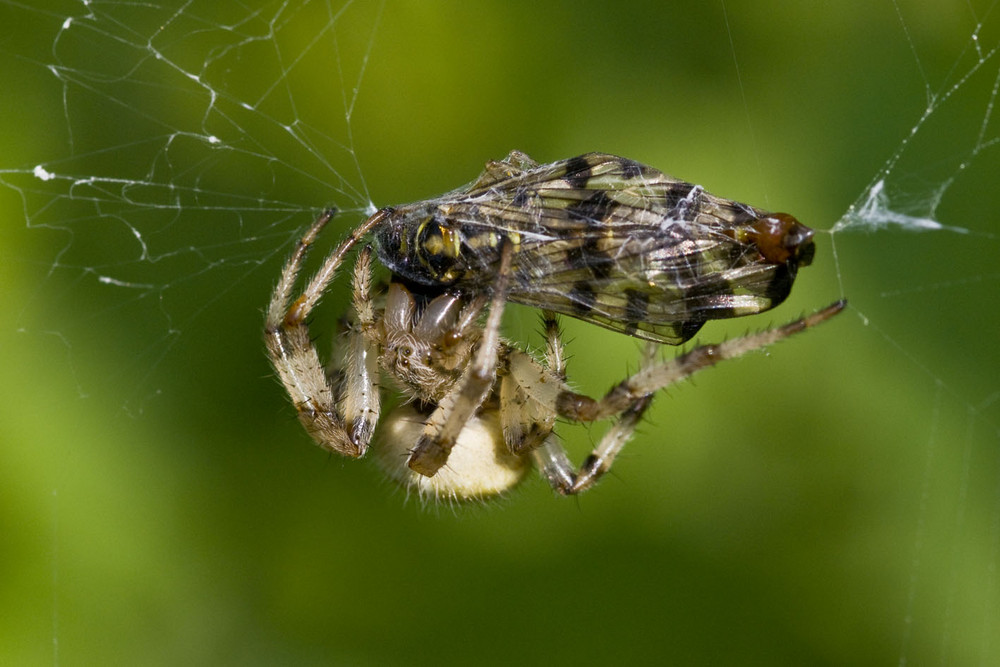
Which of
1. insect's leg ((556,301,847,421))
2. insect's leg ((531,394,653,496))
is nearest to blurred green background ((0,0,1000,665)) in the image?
insect's leg ((531,394,653,496))

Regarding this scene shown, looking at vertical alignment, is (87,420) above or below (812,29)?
below

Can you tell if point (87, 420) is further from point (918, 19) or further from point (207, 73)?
point (918, 19)

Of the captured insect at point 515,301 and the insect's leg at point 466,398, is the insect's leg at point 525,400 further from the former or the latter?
the insect's leg at point 466,398

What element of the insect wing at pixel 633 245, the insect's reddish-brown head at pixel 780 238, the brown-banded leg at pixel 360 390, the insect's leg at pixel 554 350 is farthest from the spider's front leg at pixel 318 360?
the insect's reddish-brown head at pixel 780 238

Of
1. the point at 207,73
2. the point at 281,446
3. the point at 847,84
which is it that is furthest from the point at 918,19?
the point at 281,446

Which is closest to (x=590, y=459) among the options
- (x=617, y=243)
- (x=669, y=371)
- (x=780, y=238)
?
(x=669, y=371)

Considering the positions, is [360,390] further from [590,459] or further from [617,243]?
[617,243]
